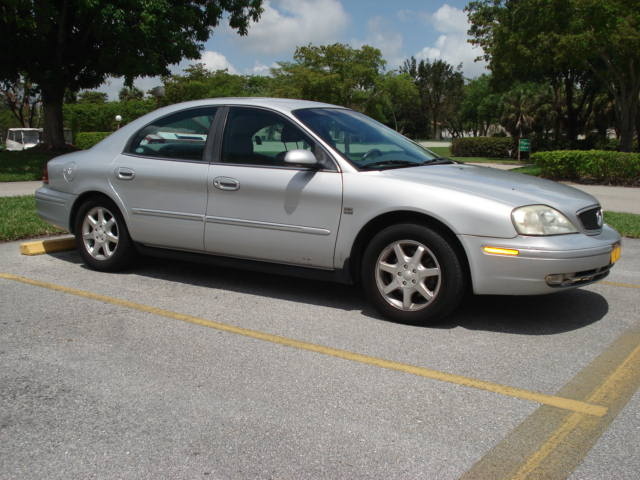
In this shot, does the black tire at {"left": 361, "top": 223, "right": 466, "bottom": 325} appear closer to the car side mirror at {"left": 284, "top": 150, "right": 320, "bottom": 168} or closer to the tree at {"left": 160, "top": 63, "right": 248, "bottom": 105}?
the car side mirror at {"left": 284, "top": 150, "right": 320, "bottom": 168}

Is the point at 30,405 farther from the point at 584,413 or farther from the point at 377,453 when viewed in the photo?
the point at 584,413

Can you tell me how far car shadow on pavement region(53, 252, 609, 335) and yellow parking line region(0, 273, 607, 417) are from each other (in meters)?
0.80

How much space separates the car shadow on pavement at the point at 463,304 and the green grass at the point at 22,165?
11.5 meters

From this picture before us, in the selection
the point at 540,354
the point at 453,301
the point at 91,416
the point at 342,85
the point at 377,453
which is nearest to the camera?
the point at 377,453

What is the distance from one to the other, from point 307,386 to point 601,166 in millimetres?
16368

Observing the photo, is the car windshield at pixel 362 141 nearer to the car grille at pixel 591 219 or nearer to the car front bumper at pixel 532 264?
the car front bumper at pixel 532 264

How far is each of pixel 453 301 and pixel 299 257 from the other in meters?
1.25

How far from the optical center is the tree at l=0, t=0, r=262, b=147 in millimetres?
18359

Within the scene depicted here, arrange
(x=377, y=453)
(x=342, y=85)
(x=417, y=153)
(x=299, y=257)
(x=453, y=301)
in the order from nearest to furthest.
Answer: (x=377, y=453) < (x=453, y=301) < (x=299, y=257) < (x=417, y=153) < (x=342, y=85)

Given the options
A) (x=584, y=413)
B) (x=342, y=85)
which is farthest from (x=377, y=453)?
(x=342, y=85)

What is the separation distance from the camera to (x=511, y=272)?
4527 millimetres

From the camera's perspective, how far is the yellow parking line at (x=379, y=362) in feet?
11.5

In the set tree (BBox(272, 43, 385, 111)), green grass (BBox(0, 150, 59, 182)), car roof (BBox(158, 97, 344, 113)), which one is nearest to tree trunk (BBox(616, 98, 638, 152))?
green grass (BBox(0, 150, 59, 182))

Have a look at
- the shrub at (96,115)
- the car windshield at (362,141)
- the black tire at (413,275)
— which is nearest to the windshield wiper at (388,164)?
the car windshield at (362,141)
